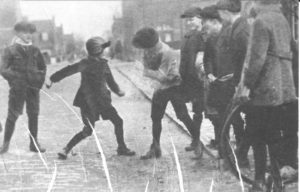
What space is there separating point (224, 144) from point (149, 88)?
4.18 ft

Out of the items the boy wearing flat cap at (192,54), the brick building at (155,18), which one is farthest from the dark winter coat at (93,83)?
the boy wearing flat cap at (192,54)

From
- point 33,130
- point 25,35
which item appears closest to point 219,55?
point 25,35

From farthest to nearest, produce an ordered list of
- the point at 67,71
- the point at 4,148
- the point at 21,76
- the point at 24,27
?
the point at 4,148, the point at 21,76, the point at 24,27, the point at 67,71

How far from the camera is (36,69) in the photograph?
6.83 metres

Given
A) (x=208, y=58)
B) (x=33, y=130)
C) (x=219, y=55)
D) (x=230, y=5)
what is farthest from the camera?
(x=33, y=130)

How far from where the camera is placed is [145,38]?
238 inches

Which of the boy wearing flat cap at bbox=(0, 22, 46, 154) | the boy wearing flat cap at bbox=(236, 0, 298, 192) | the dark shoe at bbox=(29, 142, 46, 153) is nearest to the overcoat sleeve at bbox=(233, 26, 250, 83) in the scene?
the boy wearing flat cap at bbox=(236, 0, 298, 192)

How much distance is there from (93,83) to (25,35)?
91cm

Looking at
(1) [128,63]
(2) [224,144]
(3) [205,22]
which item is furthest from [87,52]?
(2) [224,144]

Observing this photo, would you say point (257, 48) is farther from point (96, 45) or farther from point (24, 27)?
point (24, 27)

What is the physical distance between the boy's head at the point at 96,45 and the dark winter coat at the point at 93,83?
0.28ft

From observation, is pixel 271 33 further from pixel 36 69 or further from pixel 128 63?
pixel 36 69

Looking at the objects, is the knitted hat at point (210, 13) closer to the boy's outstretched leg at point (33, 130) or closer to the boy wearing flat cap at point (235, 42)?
A: the boy wearing flat cap at point (235, 42)

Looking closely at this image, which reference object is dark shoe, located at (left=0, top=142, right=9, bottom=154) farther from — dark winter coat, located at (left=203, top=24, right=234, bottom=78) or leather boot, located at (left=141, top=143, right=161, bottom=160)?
dark winter coat, located at (left=203, top=24, right=234, bottom=78)
